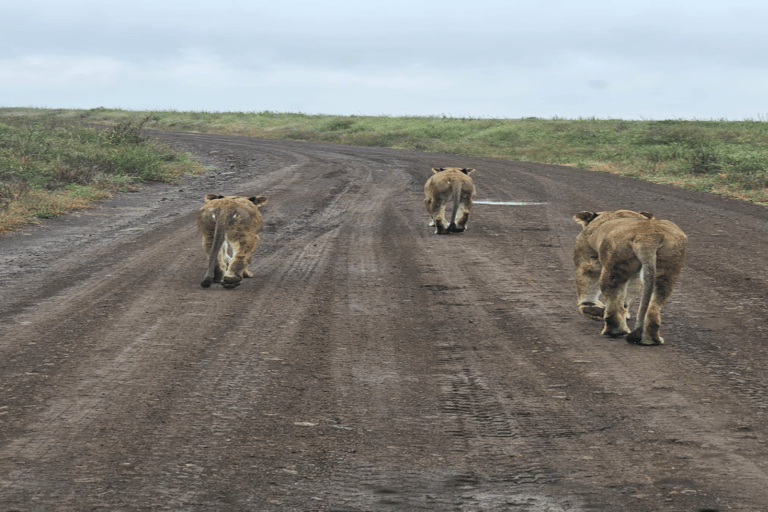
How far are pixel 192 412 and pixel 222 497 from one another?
126cm

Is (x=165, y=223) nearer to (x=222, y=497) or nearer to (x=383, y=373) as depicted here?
(x=383, y=373)

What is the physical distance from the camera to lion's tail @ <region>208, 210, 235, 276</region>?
352 inches

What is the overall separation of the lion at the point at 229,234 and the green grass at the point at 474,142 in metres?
10.7

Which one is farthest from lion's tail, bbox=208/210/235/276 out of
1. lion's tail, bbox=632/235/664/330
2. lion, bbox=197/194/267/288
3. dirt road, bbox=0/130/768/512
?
lion's tail, bbox=632/235/664/330

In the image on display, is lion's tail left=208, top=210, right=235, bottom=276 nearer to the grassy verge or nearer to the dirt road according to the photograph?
the dirt road

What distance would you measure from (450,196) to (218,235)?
18.7ft

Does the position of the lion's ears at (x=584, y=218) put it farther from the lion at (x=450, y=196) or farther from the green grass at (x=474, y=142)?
the green grass at (x=474, y=142)

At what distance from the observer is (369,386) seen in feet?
18.0

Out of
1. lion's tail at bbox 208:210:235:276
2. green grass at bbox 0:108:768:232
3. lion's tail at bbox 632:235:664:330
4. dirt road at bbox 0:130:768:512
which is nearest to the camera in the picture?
dirt road at bbox 0:130:768:512

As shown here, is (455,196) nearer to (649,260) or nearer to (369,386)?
(649,260)

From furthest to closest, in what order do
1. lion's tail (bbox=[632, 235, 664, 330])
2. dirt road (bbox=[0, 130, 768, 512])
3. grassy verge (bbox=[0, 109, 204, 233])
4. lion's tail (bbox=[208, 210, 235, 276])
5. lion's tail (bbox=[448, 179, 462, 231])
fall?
grassy verge (bbox=[0, 109, 204, 233]) < lion's tail (bbox=[448, 179, 462, 231]) < lion's tail (bbox=[208, 210, 235, 276]) < lion's tail (bbox=[632, 235, 664, 330]) < dirt road (bbox=[0, 130, 768, 512])

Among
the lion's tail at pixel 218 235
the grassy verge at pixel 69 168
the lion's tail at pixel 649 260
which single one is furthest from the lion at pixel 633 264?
the grassy verge at pixel 69 168

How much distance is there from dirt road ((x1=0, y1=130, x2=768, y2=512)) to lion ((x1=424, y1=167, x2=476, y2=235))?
5.94 ft

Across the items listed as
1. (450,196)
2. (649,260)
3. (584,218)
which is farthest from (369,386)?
(450,196)
